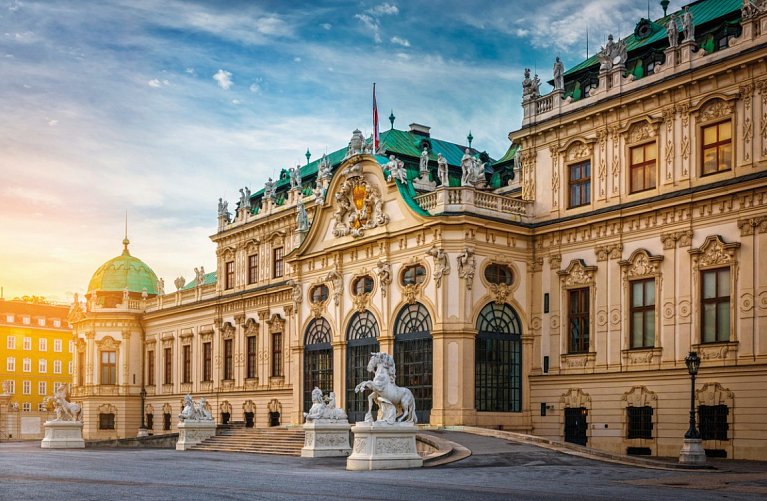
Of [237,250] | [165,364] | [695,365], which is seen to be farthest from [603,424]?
[165,364]

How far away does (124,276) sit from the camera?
76250mm

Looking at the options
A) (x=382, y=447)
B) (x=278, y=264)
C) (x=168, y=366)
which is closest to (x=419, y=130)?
(x=278, y=264)

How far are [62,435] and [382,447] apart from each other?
30.0m

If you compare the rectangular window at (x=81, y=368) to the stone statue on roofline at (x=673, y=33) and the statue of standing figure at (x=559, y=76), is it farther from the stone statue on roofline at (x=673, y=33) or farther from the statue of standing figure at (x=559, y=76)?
the stone statue on roofline at (x=673, y=33)

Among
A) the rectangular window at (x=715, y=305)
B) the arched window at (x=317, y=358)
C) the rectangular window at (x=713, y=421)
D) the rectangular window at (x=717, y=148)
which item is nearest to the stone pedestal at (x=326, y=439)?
the arched window at (x=317, y=358)

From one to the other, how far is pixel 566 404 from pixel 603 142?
10.3 meters

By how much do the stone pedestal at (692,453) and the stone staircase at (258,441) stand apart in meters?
15.2

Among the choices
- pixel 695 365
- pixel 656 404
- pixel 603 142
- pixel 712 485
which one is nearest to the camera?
pixel 712 485

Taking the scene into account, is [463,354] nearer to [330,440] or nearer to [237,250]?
[330,440]

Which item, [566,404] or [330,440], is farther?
[566,404]

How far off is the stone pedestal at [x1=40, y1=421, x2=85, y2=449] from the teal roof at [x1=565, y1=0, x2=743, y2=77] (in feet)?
101

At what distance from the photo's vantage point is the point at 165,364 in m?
69.7

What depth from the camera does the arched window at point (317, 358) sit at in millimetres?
47312

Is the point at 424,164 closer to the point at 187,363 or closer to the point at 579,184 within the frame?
the point at 579,184
